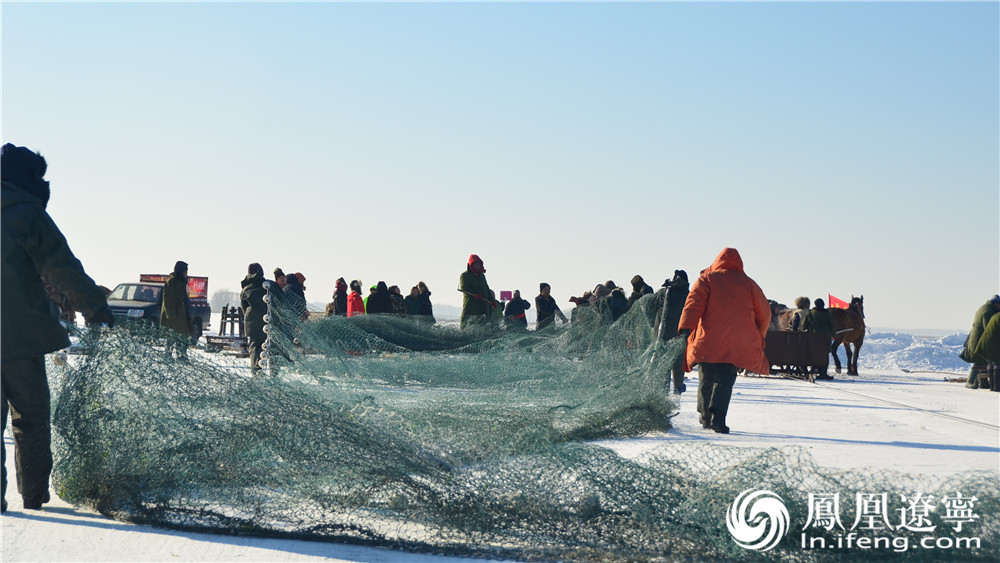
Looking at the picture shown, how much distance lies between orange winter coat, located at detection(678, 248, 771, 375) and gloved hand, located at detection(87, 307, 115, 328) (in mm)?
5298

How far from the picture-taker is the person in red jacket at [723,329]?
8.38 meters

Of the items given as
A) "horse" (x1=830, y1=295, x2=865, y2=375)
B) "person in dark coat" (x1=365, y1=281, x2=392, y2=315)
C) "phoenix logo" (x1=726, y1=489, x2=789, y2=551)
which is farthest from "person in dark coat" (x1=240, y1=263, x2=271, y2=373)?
"horse" (x1=830, y1=295, x2=865, y2=375)

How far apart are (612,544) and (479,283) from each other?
12.6m

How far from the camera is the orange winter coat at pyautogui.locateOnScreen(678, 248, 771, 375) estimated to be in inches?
330

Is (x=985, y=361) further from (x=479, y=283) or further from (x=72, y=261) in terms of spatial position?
(x=72, y=261)

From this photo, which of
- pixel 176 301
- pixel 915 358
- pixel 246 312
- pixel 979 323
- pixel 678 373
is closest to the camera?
pixel 678 373

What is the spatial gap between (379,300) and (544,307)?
12.1 feet

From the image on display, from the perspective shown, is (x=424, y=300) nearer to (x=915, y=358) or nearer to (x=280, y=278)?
(x=280, y=278)

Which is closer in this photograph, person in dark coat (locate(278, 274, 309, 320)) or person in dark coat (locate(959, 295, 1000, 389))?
person in dark coat (locate(278, 274, 309, 320))

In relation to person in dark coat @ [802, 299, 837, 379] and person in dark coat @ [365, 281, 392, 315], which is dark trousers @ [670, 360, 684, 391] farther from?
person in dark coat @ [365, 281, 392, 315]

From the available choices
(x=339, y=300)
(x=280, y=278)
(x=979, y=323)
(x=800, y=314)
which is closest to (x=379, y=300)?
(x=339, y=300)

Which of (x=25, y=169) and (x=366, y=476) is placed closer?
(x=366, y=476)

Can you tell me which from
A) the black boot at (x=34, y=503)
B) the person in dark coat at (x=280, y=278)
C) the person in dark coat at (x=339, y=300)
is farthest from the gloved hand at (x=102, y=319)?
the person in dark coat at (x=339, y=300)

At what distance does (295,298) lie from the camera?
12.2 m
